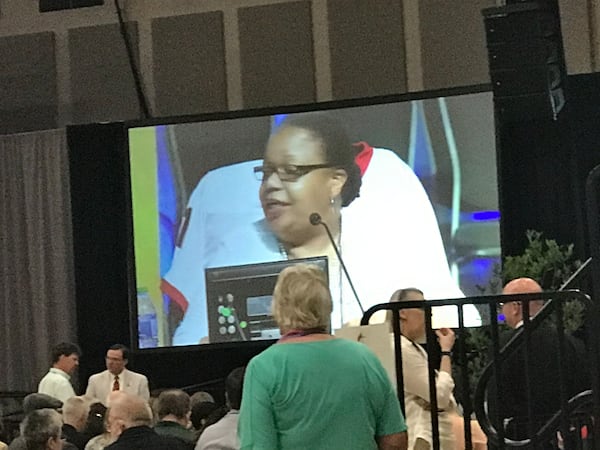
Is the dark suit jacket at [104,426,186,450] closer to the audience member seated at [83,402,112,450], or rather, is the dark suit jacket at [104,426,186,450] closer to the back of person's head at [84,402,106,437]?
the audience member seated at [83,402,112,450]

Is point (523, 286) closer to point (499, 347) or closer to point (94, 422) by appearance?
point (499, 347)

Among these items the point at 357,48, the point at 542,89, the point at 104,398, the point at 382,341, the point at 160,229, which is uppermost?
the point at 357,48

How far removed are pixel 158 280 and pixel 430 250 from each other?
2.16 m

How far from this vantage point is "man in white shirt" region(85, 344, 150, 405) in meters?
7.54

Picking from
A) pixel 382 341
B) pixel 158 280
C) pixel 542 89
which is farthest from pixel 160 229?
pixel 382 341

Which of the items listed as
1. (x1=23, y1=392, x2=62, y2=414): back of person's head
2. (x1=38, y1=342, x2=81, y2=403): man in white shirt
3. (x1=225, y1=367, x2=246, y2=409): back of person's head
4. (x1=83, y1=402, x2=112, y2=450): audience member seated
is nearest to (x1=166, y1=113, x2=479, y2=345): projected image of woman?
(x1=38, y1=342, x2=81, y2=403): man in white shirt

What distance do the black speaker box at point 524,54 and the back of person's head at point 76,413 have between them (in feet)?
11.2

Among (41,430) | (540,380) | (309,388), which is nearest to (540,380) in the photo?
(540,380)

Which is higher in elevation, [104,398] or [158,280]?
[158,280]

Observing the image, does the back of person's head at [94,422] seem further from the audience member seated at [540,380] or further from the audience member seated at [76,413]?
the audience member seated at [540,380]

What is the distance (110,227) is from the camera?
9273 millimetres

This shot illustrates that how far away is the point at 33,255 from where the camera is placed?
31.3 feet

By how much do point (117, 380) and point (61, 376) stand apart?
0.46m

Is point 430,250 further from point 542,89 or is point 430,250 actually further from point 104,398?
point 104,398
